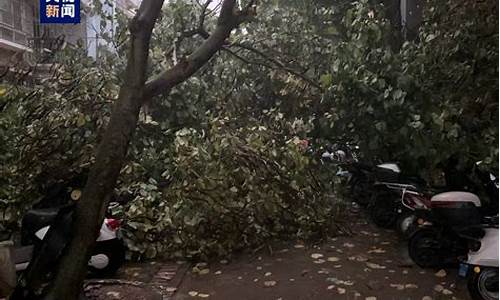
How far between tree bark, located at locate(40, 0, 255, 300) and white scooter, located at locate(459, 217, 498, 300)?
9.36 ft

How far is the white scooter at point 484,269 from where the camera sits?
4355 millimetres

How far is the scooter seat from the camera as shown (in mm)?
4879

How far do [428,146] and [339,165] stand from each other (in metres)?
3.30

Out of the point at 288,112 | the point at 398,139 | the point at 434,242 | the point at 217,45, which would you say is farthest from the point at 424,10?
the point at 217,45

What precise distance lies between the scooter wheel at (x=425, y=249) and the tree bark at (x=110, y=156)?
3.09 metres

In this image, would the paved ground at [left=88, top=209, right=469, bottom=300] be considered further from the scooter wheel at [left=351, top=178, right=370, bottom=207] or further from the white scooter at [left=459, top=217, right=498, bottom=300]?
the scooter wheel at [left=351, top=178, right=370, bottom=207]

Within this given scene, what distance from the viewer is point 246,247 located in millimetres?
6312

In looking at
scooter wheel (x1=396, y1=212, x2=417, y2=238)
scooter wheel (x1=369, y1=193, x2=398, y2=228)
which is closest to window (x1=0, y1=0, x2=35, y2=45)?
scooter wheel (x1=369, y1=193, x2=398, y2=228)

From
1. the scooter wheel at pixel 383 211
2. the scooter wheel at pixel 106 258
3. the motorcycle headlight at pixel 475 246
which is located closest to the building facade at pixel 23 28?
the scooter wheel at pixel 383 211

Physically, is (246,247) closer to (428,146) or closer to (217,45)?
(428,146)

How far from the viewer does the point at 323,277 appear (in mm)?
5379

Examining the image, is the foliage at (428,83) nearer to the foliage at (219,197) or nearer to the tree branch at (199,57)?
the foliage at (219,197)

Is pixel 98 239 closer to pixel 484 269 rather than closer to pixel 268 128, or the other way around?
pixel 268 128

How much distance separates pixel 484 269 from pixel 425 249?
3.70 feet
